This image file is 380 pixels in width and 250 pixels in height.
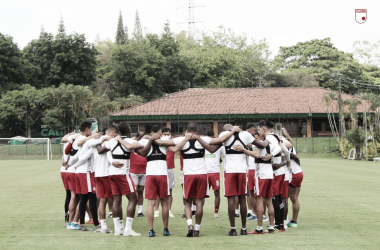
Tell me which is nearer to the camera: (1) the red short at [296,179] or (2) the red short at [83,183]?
(2) the red short at [83,183]

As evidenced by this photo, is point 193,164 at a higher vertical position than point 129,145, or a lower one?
lower

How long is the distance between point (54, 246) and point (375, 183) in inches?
619

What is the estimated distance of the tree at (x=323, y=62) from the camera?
2778 inches

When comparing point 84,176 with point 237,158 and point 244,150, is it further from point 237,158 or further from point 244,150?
point 244,150

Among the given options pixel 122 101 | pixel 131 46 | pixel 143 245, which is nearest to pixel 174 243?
pixel 143 245

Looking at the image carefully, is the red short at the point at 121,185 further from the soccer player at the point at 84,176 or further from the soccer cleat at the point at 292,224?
the soccer cleat at the point at 292,224

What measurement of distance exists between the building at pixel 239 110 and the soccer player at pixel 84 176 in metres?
36.1

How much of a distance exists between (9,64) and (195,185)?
5290 centimetres

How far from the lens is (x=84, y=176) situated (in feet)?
34.4

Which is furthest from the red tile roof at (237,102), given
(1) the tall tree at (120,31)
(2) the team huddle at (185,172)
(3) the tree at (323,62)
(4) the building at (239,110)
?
(1) the tall tree at (120,31)

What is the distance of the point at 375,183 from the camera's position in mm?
20875

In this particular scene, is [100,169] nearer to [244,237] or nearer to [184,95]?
[244,237]

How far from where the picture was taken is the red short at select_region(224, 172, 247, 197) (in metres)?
9.73

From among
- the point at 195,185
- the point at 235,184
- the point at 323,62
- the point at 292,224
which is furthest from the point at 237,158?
the point at 323,62
